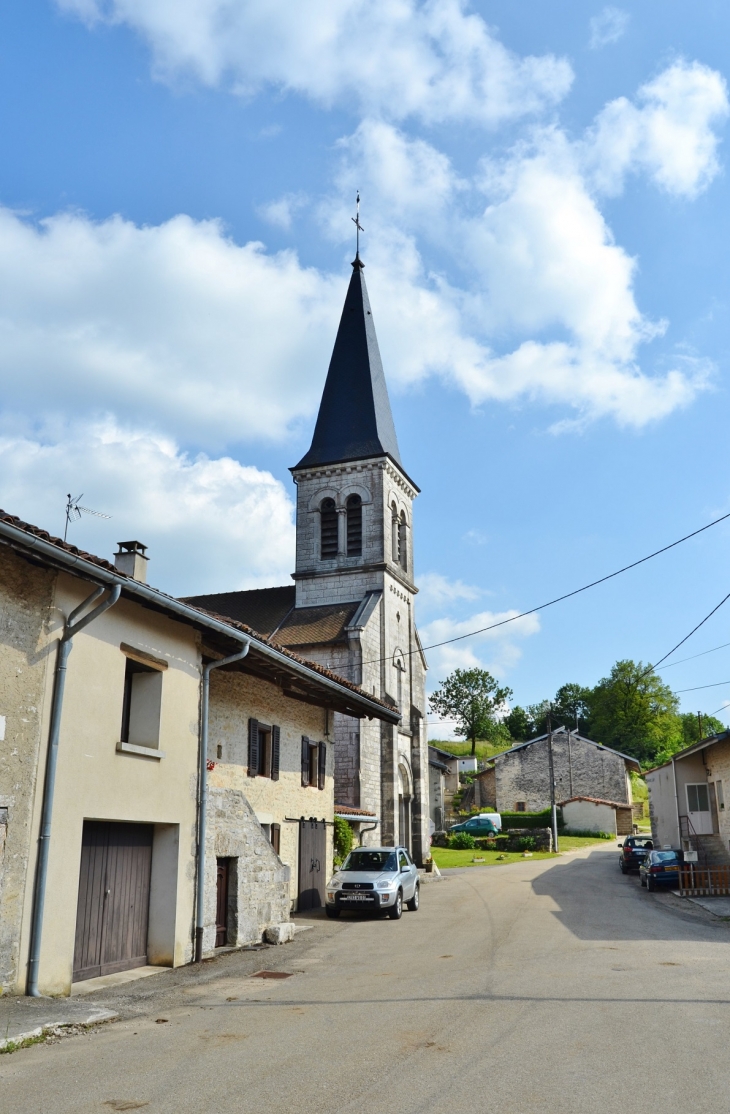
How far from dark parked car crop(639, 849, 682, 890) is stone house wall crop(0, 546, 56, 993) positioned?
→ 1934 centimetres

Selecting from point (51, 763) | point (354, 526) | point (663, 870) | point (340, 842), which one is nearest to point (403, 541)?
point (354, 526)

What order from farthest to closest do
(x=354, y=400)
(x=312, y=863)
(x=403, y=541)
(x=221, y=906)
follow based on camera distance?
1. (x=354, y=400)
2. (x=403, y=541)
3. (x=312, y=863)
4. (x=221, y=906)

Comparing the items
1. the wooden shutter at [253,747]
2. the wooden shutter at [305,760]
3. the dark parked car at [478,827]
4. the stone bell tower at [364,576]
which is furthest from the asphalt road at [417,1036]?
the dark parked car at [478,827]

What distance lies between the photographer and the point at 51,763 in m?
9.83

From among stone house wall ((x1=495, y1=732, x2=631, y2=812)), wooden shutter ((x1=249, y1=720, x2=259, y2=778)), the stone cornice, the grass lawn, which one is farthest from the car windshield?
stone house wall ((x1=495, y1=732, x2=631, y2=812))

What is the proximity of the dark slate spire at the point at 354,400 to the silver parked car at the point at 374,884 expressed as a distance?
22.7m

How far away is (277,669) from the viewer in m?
16.0

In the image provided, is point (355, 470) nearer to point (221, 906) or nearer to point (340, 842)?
point (340, 842)

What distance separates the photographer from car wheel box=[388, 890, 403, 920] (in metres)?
18.6

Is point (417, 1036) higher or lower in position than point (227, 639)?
lower

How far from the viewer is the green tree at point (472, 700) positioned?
3784 inches

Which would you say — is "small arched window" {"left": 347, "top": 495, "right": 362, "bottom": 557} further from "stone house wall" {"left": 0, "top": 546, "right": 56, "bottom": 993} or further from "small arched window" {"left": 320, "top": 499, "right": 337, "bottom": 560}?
"stone house wall" {"left": 0, "top": 546, "right": 56, "bottom": 993}

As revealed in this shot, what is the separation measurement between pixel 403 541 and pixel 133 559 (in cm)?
2786

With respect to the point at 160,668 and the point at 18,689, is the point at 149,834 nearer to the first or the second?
the point at 160,668
